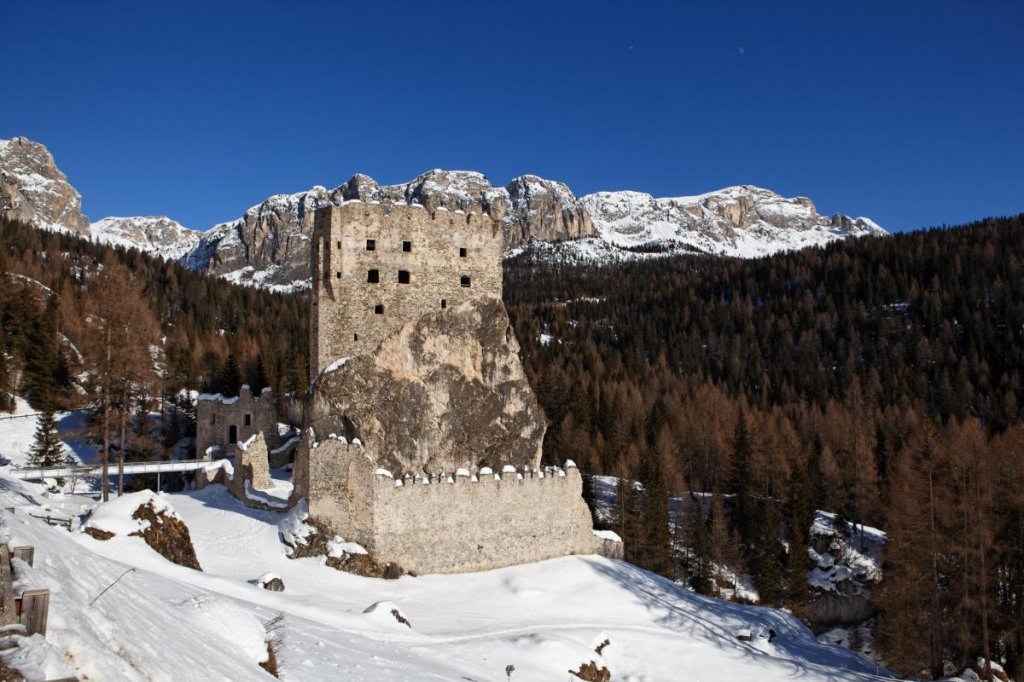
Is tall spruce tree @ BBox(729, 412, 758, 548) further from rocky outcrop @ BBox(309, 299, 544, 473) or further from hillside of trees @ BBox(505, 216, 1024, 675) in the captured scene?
rocky outcrop @ BBox(309, 299, 544, 473)

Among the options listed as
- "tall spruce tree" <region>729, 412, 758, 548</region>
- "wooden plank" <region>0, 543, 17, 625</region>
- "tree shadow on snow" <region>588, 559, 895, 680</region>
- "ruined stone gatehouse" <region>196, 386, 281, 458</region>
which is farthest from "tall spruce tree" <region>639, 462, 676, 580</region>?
"wooden plank" <region>0, 543, 17, 625</region>

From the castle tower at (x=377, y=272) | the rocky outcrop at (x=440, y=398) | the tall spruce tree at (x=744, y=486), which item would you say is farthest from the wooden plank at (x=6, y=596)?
the tall spruce tree at (x=744, y=486)

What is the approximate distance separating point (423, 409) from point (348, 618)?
12.8 meters

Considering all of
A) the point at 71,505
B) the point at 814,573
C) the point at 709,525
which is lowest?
the point at 814,573

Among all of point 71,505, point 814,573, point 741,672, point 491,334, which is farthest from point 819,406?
point 71,505

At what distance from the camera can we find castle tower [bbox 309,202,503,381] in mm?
29984

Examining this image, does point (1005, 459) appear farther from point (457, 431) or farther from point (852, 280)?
point (852, 280)

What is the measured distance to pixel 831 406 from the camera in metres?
81.4

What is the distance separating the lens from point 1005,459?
37.0m

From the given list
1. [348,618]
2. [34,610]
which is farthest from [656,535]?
[34,610]

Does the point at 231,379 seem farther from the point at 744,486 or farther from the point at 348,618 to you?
the point at 348,618

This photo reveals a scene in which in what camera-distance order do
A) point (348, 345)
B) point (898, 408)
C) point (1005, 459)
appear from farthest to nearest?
1. point (898, 408)
2. point (1005, 459)
3. point (348, 345)

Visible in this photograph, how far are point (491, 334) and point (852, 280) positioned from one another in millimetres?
120979

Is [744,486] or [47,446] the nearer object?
[47,446]
